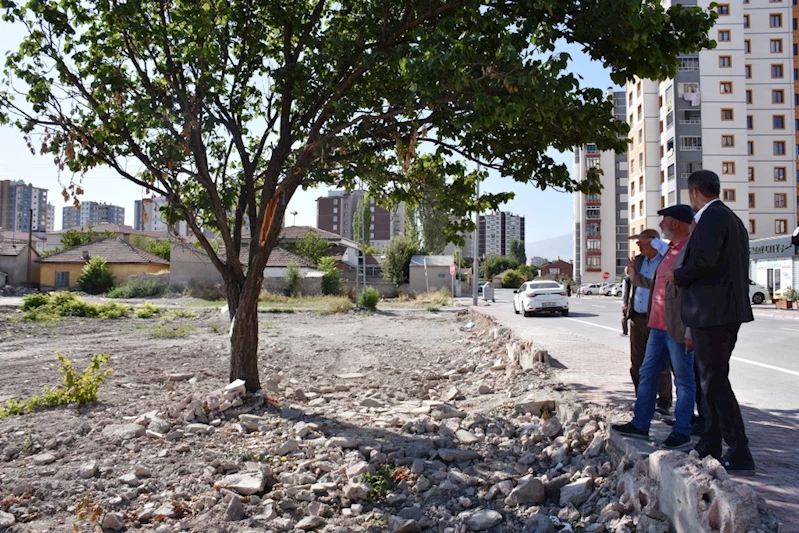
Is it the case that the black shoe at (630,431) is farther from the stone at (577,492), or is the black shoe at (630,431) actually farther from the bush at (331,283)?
the bush at (331,283)

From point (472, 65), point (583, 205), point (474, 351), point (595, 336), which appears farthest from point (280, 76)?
point (583, 205)

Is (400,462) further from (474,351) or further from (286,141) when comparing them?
(474,351)

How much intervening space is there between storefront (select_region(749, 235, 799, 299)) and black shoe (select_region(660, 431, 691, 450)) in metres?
37.3

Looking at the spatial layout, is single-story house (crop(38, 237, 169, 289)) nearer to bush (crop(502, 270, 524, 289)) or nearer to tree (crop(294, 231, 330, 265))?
tree (crop(294, 231, 330, 265))

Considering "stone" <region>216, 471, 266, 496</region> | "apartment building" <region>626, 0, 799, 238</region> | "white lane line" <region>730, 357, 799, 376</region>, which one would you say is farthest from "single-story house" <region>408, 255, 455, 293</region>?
"stone" <region>216, 471, 266, 496</region>

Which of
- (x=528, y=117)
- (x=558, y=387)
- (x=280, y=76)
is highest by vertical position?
(x=280, y=76)

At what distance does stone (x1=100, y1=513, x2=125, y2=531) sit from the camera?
167 inches

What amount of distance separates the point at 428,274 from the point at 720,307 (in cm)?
5320

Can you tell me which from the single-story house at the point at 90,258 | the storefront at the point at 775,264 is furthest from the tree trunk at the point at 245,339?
the single-story house at the point at 90,258

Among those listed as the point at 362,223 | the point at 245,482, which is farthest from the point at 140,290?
the point at 245,482

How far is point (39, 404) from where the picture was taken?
7.59 meters

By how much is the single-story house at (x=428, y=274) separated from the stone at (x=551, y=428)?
164 feet

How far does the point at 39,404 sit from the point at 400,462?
5.04 metres

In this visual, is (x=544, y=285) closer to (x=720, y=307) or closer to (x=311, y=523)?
(x=720, y=307)
